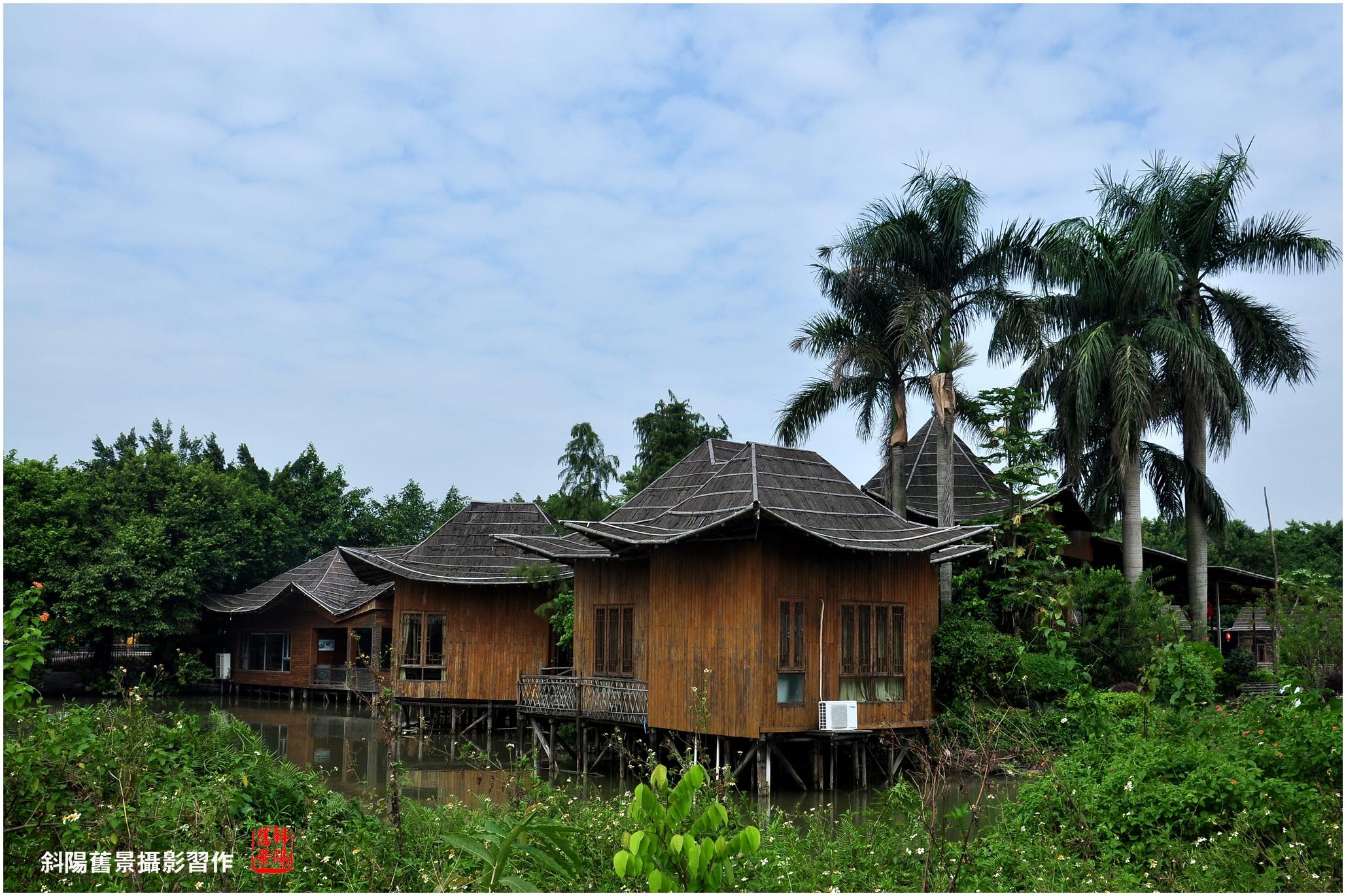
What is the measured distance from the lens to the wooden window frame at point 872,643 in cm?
1748

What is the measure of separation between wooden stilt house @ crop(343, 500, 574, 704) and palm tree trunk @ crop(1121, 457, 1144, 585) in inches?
546

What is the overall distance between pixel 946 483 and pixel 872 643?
6453 mm

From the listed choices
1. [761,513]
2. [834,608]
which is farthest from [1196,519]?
[761,513]

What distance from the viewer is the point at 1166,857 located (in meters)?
7.24

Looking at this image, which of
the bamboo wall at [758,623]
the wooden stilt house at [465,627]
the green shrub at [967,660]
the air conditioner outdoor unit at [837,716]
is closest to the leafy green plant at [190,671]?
the wooden stilt house at [465,627]

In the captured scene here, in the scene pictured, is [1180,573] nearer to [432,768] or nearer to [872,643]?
[872,643]

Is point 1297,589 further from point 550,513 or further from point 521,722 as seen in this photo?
point 550,513

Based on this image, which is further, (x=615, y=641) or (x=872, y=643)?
(x=615, y=641)

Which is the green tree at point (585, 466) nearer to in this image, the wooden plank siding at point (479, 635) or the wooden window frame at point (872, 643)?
the wooden plank siding at point (479, 635)

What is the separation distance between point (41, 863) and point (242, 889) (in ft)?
3.75

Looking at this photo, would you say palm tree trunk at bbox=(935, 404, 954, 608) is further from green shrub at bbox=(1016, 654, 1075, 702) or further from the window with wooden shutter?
the window with wooden shutter

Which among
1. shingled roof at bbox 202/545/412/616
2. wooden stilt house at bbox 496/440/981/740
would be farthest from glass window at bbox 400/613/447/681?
wooden stilt house at bbox 496/440/981/740

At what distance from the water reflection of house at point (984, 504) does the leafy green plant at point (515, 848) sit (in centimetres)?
1891

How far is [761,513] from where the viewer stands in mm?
15609
